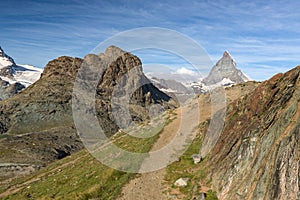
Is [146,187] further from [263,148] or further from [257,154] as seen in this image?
[263,148]

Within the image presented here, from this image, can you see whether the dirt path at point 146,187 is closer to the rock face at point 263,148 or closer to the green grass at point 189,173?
the green grass at point 189,173

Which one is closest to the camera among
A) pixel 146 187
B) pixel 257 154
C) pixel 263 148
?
pixel 263 148

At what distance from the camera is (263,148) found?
2456 centimetres

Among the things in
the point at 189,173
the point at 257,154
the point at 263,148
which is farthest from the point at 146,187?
the point at 263,148

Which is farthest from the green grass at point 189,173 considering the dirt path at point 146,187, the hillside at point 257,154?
the dirt path at point 146,187

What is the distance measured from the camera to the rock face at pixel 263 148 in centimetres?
1980

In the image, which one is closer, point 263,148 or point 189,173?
point 263,148

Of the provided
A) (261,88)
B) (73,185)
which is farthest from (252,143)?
(73,185)

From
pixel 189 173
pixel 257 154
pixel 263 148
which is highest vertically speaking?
pixel 263 148

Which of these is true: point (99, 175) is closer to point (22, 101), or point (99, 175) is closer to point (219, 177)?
point (219, 177)

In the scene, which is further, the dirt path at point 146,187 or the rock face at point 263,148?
the dirt path at point 146,187

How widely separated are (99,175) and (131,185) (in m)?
7.99

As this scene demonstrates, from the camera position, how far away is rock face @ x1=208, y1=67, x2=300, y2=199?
19797mm

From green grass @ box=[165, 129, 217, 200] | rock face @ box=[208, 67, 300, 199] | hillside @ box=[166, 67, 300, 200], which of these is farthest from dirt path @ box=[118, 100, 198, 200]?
rock face @ box=[208, 67, 300, 199]
